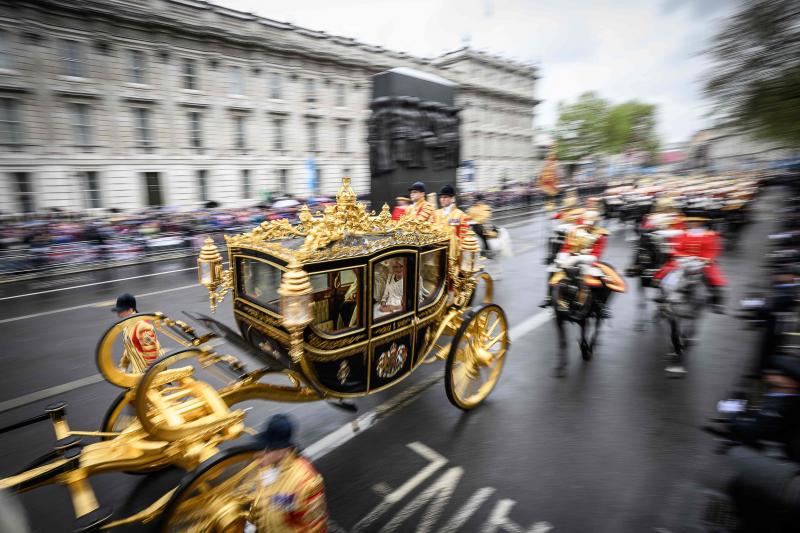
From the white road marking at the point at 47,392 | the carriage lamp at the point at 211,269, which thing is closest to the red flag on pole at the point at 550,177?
the carriage lamp at the point at 211,269

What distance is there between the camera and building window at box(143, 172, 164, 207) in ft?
72.6

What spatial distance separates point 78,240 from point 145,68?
505 inches

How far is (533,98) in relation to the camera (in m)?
50.8

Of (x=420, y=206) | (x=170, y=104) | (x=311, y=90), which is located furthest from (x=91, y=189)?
(x=420, y=206)

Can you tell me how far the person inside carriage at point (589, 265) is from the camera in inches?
227

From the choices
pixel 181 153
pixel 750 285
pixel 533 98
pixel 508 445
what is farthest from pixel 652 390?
pixel 533 98

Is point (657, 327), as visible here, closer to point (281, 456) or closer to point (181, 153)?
point (281, 456)

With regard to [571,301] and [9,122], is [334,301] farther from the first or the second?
[9,122]

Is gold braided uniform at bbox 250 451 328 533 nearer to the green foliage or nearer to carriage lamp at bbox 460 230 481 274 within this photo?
carriage lamp at bbox 460 230 481 274

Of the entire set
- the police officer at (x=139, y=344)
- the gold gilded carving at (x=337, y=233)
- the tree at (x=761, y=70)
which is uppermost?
the tree at (x=761, y=70)

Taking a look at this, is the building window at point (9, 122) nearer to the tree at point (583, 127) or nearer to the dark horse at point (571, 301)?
the dark horse at point (571, 301)

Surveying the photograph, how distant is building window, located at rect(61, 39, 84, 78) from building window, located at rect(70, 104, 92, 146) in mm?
1453

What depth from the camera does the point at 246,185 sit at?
26062 millimetres

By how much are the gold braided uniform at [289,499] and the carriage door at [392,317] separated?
1.60 meters
